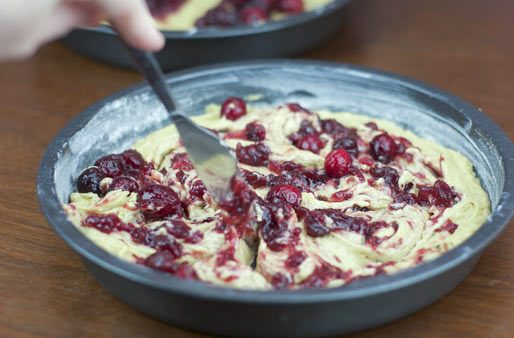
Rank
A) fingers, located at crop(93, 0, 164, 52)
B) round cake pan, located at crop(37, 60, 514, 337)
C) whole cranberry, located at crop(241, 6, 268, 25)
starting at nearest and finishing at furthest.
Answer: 1. fingers, located at crop(93, 0, 164, 52)
2. round cake pan, located at crop(37, 60, 514, 337)
3. whole cranberry, located at crop(241, 6, 268, 25)

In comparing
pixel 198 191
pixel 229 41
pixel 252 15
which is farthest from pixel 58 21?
pixel 252 15

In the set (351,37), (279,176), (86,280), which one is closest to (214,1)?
(351,37)

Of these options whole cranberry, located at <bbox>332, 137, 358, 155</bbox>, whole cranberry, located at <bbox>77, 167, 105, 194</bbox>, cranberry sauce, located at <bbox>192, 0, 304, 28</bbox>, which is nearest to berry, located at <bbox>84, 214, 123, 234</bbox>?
A: whole cranberry, located at <bbox>77, 167, 105, 194</bbox>

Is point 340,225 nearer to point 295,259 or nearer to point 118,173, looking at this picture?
point 295,259

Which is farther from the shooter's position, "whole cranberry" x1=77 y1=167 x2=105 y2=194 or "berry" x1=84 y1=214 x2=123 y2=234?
"whole cranberry" x1=77 y1=167 x2=105 y2=194

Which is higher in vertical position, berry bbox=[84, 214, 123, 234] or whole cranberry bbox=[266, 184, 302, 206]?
whole cranberry bbox=[266, 184, 302, 206]

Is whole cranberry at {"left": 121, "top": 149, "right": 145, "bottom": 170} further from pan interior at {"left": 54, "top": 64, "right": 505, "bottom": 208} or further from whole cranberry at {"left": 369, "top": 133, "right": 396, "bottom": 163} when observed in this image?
whole cranberry at {"left": 369, "top": 133, "right": 396, "bottom": 163}

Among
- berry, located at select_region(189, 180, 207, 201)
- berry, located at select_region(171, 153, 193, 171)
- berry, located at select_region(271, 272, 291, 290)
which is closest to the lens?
berry, located at select_region(271, 272, 291, 290)

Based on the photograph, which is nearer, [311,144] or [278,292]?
[278,292]
